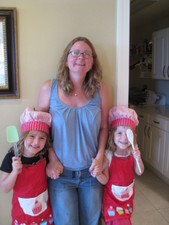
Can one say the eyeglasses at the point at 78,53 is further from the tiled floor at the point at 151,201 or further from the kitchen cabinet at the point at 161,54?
the kitchen cabinet at the point at 161,54

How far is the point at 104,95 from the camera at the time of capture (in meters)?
1.47

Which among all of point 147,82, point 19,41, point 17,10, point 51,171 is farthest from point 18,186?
point 147,82

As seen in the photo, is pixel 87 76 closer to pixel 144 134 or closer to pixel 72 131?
pixel 72 131

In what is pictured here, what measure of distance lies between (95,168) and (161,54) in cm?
247

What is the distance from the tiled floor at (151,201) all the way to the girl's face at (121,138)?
1119 millimetres

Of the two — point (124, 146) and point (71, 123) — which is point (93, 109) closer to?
point (71, 123)

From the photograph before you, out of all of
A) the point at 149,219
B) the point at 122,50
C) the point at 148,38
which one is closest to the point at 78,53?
the point at 122,50

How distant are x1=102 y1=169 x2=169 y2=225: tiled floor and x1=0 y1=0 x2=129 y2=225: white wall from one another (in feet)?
4.53

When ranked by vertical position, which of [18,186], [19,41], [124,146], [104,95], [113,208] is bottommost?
[113,208]

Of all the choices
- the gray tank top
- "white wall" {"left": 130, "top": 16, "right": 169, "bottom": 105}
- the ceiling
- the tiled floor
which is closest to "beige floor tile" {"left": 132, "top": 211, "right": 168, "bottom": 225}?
the tiled floor

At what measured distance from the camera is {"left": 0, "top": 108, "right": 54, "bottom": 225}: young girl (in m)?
1.27

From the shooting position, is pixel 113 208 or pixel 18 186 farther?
pixel 113 208

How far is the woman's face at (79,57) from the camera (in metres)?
1.33

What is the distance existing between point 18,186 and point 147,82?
3250 mm
